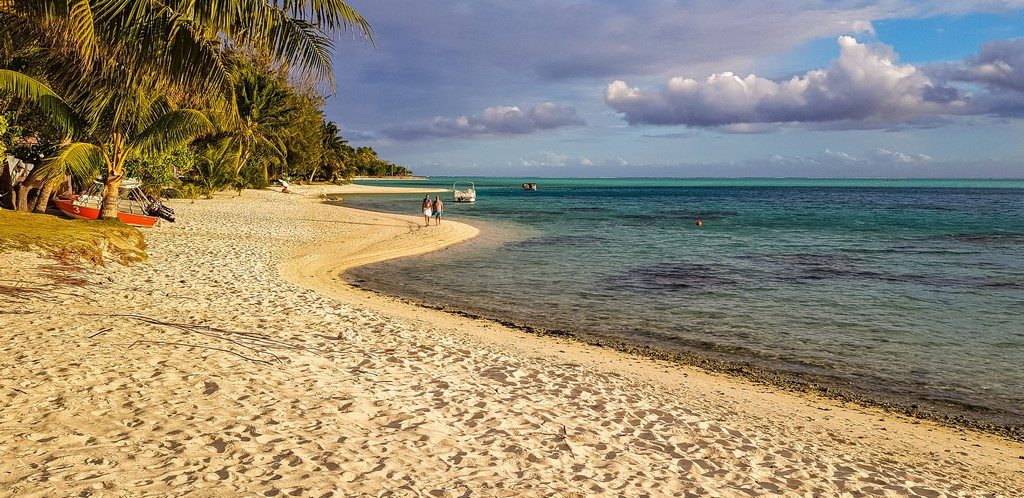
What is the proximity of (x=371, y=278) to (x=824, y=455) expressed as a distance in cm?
1585

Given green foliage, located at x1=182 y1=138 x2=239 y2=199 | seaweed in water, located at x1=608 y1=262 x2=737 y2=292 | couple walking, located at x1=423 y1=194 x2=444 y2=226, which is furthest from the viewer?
green foliage, located at x1=182 y1=138 x2=239 y2=199

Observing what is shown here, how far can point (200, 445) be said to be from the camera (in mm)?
5828

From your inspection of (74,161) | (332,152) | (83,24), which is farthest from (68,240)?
(332,152)

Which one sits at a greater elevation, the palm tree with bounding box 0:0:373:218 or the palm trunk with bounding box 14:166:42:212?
the palm tree with bounding box 0:0:373:218

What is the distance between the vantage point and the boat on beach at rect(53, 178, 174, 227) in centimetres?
2508

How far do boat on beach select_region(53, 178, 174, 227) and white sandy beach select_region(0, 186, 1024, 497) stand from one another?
13855 millimetres

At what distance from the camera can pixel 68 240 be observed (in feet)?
50.7

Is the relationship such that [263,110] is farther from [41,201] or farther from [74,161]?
[74,161]

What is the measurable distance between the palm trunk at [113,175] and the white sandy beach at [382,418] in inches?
373

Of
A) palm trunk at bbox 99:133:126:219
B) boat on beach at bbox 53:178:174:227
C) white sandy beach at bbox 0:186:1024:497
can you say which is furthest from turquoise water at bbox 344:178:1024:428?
boat on beach at bbox 53:178:174:227

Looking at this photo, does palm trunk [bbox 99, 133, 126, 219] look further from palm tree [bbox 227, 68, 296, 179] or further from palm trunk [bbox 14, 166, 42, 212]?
palm tree [bbox 227, 68, 296, 179]

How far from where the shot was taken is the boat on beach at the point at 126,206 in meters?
25.1

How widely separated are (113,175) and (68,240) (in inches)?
295

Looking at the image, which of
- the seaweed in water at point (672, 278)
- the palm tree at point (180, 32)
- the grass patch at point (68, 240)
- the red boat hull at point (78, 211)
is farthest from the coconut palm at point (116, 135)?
the seaweed in water at point (672, 278)
